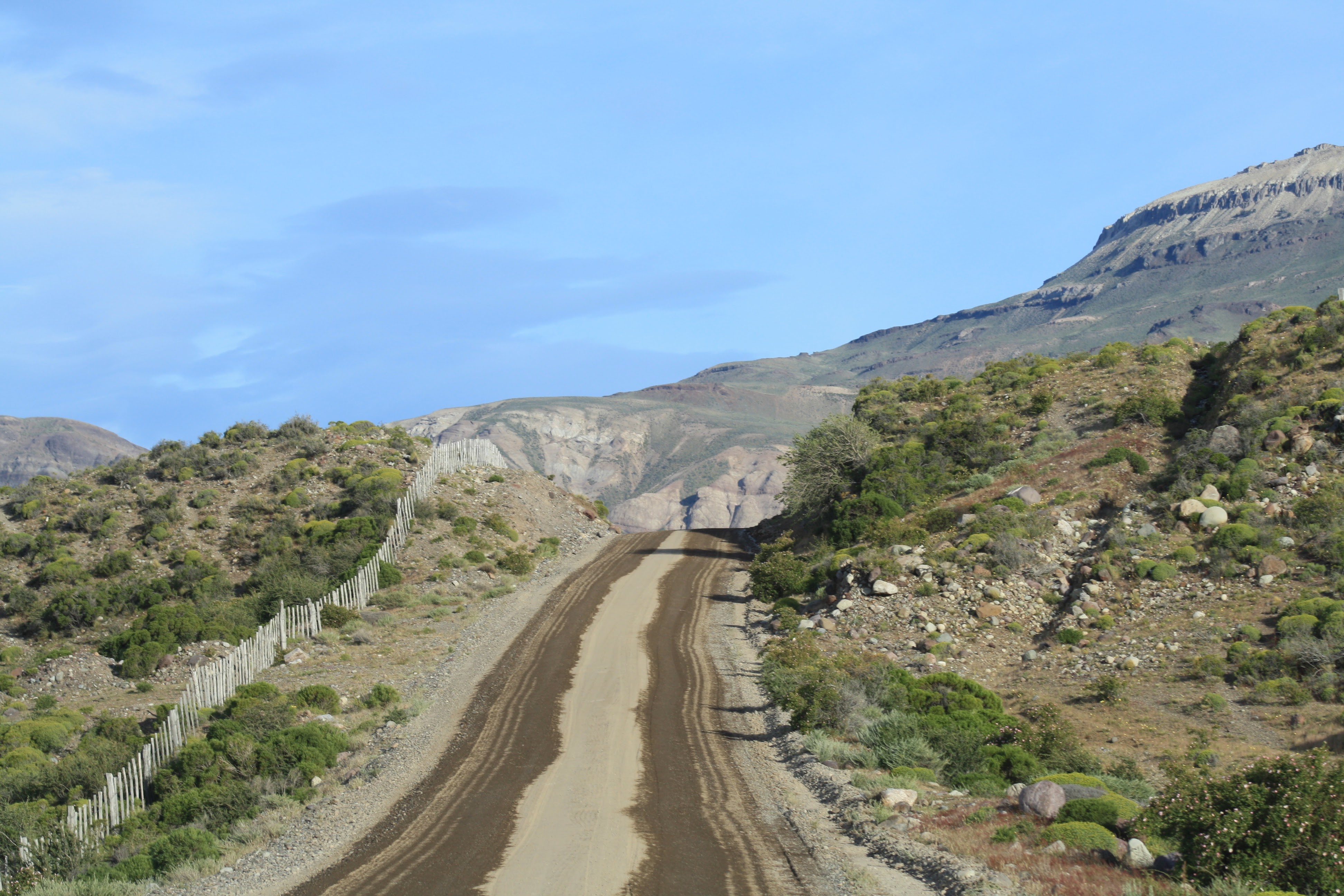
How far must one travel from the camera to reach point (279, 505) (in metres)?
46.6

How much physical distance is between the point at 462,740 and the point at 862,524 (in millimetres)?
21660

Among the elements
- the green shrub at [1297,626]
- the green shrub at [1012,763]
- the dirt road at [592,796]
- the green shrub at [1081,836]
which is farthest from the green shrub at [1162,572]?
the green shrub at [1081,836]

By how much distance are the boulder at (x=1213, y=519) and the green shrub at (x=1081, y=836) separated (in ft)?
60.9

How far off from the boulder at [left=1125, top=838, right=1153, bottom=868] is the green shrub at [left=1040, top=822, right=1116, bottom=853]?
0.40 metres

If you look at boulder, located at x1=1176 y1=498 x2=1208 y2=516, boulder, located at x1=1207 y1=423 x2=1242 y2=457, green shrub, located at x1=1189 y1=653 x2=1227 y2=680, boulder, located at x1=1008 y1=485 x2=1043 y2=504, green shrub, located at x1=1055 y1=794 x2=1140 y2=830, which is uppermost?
boulder, located at x1=1207 y1=423 x2=1242 y2=457

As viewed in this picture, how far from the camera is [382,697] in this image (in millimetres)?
24609

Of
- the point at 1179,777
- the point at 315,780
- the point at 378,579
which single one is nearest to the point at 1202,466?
the point at 1179,777

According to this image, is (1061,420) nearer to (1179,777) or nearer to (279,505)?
(1179,777)

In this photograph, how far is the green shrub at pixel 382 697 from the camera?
80.0ft

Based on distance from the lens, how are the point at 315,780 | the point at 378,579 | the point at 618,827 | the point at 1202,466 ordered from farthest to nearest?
the point at 378,579
the point at 1202,466
the point at 315,780
the point at 618,827

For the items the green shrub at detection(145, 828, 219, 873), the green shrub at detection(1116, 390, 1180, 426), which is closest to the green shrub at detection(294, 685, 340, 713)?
the green shrub at detection(145, 828, 219, 873)

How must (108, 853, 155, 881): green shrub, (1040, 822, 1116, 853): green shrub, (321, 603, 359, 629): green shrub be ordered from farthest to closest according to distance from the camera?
(321, 603, 359, 629): green shrub < (108, 853, 155, 881): green shrub < (1040, 822, 1116, 853): green shrub

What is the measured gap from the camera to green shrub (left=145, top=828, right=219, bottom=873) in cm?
1534

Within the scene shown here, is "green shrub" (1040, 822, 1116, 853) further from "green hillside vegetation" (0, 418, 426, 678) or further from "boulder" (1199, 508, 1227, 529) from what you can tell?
"green hillside vegetation" (0, 418, 426, 678)
